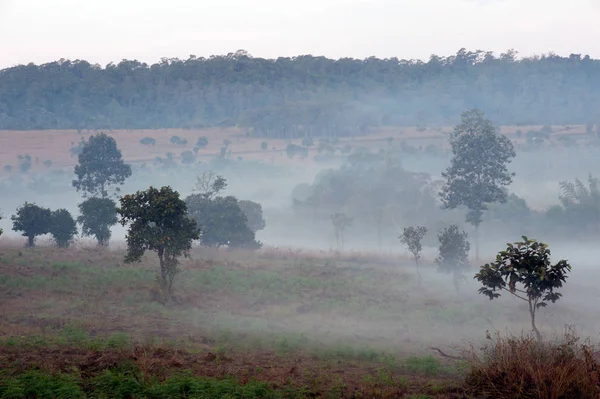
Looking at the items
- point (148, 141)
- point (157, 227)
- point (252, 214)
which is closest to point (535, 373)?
point (157, 227)

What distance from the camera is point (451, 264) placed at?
4988 cm

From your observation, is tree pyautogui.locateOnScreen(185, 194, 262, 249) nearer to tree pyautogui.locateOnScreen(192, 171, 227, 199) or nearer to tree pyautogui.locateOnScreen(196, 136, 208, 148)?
tree pyautogui.locateOnScreen(192, 171, 227, 199)

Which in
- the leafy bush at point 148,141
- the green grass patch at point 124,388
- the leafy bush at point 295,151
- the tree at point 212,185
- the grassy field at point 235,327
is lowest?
the grassy field at point 235,327

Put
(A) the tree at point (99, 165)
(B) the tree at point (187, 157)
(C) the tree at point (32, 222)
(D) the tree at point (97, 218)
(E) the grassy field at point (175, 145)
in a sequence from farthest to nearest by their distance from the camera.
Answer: (B) the tree at point (187, 157) → (E) the grassy field at point (175, 145) → (A) the tree at point (99, 165) → (D) the tree at point (97, 218) → (C) the tree at point (32, 222)

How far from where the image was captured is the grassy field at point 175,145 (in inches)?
5728

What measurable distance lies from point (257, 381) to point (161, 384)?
2.45m

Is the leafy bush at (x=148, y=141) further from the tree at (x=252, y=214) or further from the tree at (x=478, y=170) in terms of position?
the tree at (x=478, y=170)

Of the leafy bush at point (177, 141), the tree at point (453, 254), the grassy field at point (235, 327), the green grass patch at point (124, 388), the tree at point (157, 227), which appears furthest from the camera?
the leafy bush at point (177, 141)

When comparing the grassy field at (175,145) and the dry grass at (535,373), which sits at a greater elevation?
the grassy field at (175,145)

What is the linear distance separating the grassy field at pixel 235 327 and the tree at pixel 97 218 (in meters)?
8.12

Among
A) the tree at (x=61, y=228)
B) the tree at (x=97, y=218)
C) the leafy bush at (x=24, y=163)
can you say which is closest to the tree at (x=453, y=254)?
the tree at (x=97, y=218)

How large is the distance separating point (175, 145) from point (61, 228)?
351ft

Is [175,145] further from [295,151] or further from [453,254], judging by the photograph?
[453,254]

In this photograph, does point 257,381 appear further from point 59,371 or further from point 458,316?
point 458,316
